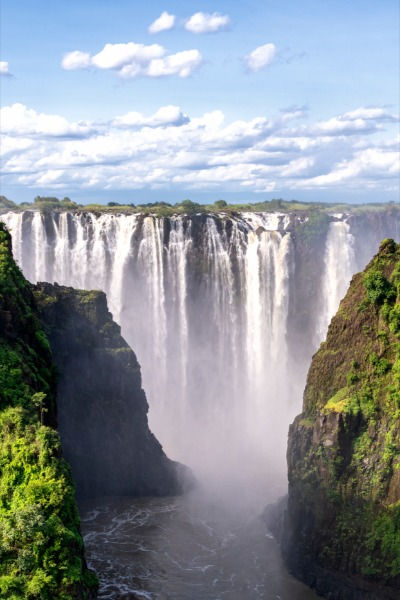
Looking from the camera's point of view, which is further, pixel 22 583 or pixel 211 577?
pixel 211 577

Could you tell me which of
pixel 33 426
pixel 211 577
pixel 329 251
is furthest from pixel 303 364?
pixel 33 426

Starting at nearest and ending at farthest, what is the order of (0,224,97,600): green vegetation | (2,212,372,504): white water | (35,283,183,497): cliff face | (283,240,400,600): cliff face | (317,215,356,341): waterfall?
(0,224,97,600): green vegetation < (283,240,400,600): cliff face < (35,283,183,497): cliff face < (2,212,372,504): white water < (317,215,356,341): waterfall

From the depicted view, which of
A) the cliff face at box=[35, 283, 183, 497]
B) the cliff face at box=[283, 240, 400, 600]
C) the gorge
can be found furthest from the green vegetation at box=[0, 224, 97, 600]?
the gorge

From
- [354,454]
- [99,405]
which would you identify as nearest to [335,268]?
[99,405]

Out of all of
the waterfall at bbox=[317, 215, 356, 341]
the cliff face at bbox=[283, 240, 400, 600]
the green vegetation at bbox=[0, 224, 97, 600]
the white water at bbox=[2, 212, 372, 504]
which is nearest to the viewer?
the green vegetation at bbox=[0, 224, 97, 600]

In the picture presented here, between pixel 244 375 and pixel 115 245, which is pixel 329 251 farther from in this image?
pixel 115 245

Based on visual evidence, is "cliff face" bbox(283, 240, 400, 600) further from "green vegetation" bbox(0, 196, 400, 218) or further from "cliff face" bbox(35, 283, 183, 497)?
"green vegetation" bbox(0, 196, 400, 218)

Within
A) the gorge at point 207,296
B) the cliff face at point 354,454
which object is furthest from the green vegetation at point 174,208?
the cliff face at point 354,454
